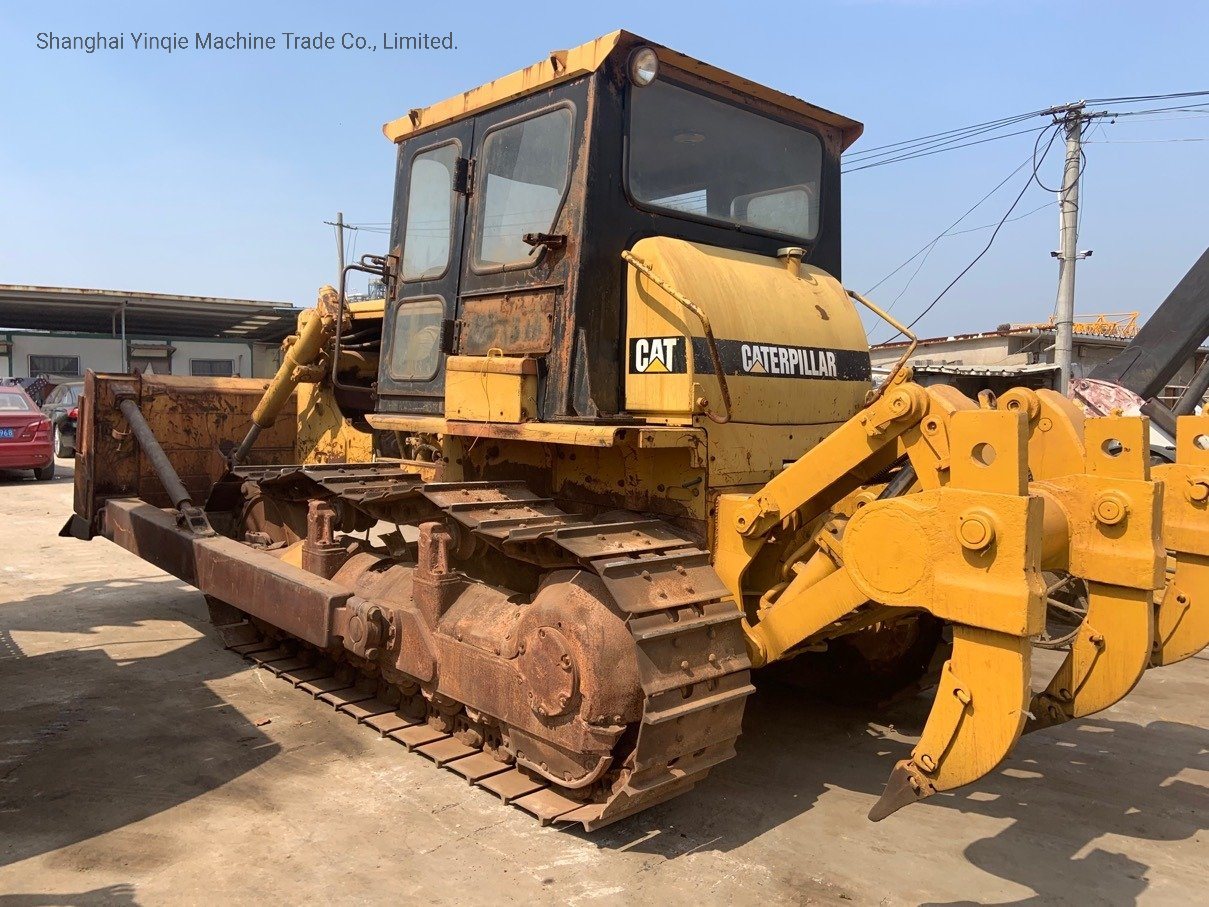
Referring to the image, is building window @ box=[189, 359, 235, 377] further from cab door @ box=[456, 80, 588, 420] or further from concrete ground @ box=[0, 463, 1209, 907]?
cab door @ box=[456, 80, 588, 420]

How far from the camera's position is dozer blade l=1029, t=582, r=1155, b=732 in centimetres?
332

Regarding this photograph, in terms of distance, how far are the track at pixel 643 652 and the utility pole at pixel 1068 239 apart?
1154cm

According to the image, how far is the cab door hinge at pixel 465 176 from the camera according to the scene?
476 cm

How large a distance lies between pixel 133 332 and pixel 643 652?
116 feet

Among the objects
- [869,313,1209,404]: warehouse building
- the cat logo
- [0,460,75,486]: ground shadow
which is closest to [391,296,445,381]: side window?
the cat logo

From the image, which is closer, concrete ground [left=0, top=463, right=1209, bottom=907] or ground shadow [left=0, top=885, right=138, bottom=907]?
ground shadow [left=0, top=885, right=138, bottom=907]

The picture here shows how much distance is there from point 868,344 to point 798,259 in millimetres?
626

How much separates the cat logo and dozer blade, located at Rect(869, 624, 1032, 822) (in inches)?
63.1

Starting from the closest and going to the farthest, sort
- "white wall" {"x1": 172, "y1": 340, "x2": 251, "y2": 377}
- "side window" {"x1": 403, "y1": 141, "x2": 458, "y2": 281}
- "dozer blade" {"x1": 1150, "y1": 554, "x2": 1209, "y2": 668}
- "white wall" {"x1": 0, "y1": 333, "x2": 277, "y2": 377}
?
"dozer blade" {"x1": 1150, "y1": 554, "x2": 1209, "y2": 668}, "side window" {"x1": 403, "y1": 141, "x2": 458, "y2": 281}, "white wall" {"x1": 0, "y1": 333, "x2": 277, "y2": 377}, "white wall" {"x1": 172, "y1": 340, "x2": 251, "y2": 377}

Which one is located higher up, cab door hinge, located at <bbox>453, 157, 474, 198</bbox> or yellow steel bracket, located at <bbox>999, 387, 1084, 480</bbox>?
cab door hinge, located at <bbox>453, 157, 474, 198</bbox>

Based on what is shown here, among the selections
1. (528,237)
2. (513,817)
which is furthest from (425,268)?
(513,817)

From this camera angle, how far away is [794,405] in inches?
175

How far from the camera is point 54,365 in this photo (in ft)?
99.2

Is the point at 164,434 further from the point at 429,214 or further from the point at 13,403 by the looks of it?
the point at 13,403
